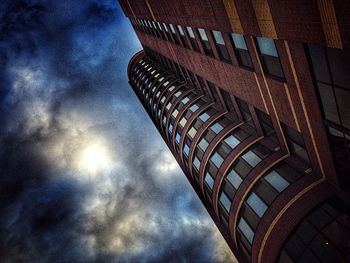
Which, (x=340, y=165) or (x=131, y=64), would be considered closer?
(x=340, y=165)

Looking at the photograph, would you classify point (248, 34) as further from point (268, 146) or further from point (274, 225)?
point (274, 225)

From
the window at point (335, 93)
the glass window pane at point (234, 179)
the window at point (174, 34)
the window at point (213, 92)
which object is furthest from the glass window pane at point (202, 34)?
the window at point (335, 93)

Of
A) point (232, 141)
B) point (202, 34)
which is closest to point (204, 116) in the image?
point (232, 141)

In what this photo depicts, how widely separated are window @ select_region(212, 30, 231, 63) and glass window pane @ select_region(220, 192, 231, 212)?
9.80m

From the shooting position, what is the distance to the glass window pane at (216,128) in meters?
23.8

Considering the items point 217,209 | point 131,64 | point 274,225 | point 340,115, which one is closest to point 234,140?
point 217,209

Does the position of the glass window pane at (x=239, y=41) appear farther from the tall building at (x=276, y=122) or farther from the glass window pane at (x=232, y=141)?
the glass window pane at (x=232, y=141)

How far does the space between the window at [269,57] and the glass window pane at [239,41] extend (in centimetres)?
154

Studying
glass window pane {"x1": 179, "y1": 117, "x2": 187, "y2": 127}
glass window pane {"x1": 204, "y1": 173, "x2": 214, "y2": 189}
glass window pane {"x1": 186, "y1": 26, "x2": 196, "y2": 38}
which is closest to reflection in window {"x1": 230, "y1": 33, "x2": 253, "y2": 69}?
glass window pane {"x1": 186, "y1": 26, "x2": 196, "y2": 38}

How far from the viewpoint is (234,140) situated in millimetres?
21406

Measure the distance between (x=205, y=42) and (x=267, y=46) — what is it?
8.80 m

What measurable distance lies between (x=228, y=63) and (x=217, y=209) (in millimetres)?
11645

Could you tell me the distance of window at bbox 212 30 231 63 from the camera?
Result: 17.9 metres

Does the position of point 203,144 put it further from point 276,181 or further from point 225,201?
point 276,181
